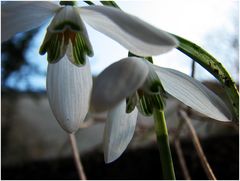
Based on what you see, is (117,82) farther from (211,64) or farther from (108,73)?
(211,64)

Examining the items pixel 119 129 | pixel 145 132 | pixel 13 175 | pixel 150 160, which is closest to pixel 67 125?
pixel 119 129

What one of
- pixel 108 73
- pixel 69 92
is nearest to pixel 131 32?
pixel 108 73

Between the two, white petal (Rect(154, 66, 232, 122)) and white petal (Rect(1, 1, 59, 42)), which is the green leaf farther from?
white petal (Rect(1, 1, 59, 42))

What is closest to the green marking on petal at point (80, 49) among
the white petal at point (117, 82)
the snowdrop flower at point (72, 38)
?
the snowdrop flower at point (72, 38)

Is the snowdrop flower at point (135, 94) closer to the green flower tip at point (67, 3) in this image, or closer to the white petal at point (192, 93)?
the white petal at point (192, 93)

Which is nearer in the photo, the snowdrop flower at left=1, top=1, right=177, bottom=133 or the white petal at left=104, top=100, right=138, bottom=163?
the snowdrop flower at left=1, top=1, right=177, bottom=133

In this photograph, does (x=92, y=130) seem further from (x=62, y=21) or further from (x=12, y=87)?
(x=62, y=21)

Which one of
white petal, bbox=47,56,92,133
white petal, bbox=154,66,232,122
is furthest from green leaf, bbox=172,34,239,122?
white petal, bbox=47,56,92,133
